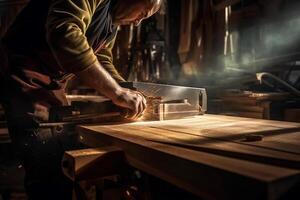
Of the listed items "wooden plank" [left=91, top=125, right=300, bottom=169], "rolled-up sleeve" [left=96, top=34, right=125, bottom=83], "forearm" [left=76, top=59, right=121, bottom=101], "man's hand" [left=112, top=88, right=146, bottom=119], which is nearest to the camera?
"wooden plank" [left=91, top=125, right=300, bottom=169]

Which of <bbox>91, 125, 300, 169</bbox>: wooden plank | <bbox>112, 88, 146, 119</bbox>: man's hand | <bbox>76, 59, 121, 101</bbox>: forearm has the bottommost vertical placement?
<bbox>91, 125, 300, 169</bbox>: wooden plank

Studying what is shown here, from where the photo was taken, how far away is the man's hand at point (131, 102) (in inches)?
81.7

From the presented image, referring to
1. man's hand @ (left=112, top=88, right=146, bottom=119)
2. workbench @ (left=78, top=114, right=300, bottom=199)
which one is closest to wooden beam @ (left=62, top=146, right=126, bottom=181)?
workbench @ (left=78, top=114, right=300, bottom=199)

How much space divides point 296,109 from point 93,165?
2.45m

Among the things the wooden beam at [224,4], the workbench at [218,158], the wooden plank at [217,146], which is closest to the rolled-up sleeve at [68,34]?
the workbench at [218,158]

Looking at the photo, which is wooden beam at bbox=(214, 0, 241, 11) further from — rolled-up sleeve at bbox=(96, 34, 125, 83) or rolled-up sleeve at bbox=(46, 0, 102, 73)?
rolled-up sleeve at bbox=(46, 0, 102, 73)

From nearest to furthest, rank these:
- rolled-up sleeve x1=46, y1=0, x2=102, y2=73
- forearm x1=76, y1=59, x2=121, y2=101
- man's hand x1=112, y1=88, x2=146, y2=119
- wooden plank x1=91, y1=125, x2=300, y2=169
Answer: wooden plank x1=91, y1=125, x2=300, y2=169 < rolled-up sleeve x1=46, y1=0, x2=102, y2=73 < forearm x1=76, y1=59, x2=121, y2=101 < man's hand x1=112, y1=88, x2=146, y2=119

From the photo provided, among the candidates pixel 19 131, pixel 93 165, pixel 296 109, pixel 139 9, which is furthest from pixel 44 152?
pixel 296 109

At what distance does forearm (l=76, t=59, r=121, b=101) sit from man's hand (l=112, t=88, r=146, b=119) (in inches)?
1.1

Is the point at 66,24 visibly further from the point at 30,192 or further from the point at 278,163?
the point at 278,163

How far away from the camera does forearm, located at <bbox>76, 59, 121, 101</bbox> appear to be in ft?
6.42

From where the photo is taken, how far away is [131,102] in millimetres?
2113

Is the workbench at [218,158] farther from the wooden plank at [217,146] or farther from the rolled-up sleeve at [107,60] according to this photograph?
the rolled-up sleeve at [107,60]

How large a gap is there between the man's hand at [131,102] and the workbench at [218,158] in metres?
0.35
